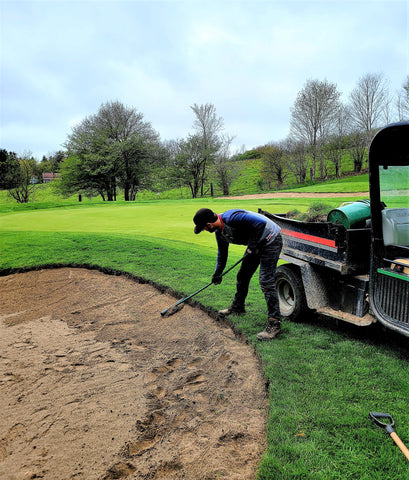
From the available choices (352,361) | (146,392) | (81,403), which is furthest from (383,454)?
(81,403)

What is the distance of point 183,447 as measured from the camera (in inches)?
111

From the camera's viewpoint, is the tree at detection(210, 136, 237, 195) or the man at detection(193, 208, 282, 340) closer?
the man at detection(193, 208, 282, 340)

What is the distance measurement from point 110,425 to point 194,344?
5.51 feet

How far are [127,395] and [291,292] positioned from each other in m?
2.62

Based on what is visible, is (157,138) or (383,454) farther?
(157,138)

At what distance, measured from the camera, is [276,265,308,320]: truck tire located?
4.64 metres

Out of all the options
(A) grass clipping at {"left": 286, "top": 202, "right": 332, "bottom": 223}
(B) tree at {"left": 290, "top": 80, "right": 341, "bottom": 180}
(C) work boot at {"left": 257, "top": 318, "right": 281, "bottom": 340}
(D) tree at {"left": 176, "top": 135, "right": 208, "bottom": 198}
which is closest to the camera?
(C) work boot at {"left": 257, "top": 318, "right": 281, "bottom": 340}

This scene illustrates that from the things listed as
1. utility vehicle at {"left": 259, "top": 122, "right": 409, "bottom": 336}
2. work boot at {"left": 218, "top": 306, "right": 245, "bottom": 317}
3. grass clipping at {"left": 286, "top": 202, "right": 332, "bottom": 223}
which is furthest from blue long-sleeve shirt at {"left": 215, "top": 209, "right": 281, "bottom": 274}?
work boot at {"left": 218, "top": 306, "right": 245, "bottom": 317}

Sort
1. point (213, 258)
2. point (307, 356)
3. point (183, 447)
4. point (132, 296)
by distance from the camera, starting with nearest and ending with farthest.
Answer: point (183, 447), point (307, 356), point (132, 296), point (213, 258)

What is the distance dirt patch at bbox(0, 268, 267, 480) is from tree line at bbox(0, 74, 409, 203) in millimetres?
32012

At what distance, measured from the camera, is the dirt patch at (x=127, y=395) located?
274 cm

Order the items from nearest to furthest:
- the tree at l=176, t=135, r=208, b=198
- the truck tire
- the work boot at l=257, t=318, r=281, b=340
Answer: the work boot at l=257, t=318, r=281, b=340, the truck tire, the tree at l=176, t=135, r=208, b=198

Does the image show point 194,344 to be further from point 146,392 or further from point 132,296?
point 132,296

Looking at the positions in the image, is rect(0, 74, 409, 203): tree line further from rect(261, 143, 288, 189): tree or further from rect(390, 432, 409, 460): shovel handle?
rect(390, 432, 409, 460): shovel handle
